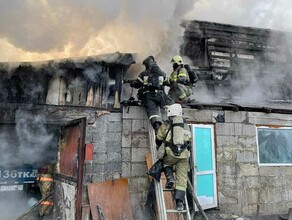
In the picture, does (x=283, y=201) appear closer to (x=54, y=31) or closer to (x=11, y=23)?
(x=54, y=31)

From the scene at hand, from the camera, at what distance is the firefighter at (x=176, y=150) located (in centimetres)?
483

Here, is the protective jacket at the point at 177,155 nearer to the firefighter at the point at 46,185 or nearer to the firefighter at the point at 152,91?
the firefighter at the point at 152,91

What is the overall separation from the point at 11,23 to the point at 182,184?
4710 millimetres

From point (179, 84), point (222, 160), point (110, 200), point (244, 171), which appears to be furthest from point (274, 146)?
point (110, 200)

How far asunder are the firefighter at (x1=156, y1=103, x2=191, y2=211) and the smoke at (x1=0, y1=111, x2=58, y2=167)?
2.54m

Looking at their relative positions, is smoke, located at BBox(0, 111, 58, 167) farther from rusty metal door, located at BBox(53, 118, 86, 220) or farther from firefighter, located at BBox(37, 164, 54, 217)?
rusty metal door, located at BBox(53, 118, 86, 220)

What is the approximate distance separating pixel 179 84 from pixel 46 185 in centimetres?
335

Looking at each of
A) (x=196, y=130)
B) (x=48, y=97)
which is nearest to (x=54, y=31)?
(x=48, y=97)

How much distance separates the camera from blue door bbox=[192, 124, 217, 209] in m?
6.47

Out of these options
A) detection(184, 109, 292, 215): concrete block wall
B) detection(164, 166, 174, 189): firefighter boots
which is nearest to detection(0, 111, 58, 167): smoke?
detection(164, 166, 174, 189): firefighter boots

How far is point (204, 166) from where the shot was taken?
6582 millimetres

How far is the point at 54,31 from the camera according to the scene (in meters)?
6.79

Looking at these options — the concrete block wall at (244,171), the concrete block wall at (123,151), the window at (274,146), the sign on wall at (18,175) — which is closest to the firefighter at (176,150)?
the concrete block wall at (123,151)

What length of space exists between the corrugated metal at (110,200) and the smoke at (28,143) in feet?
4.89
